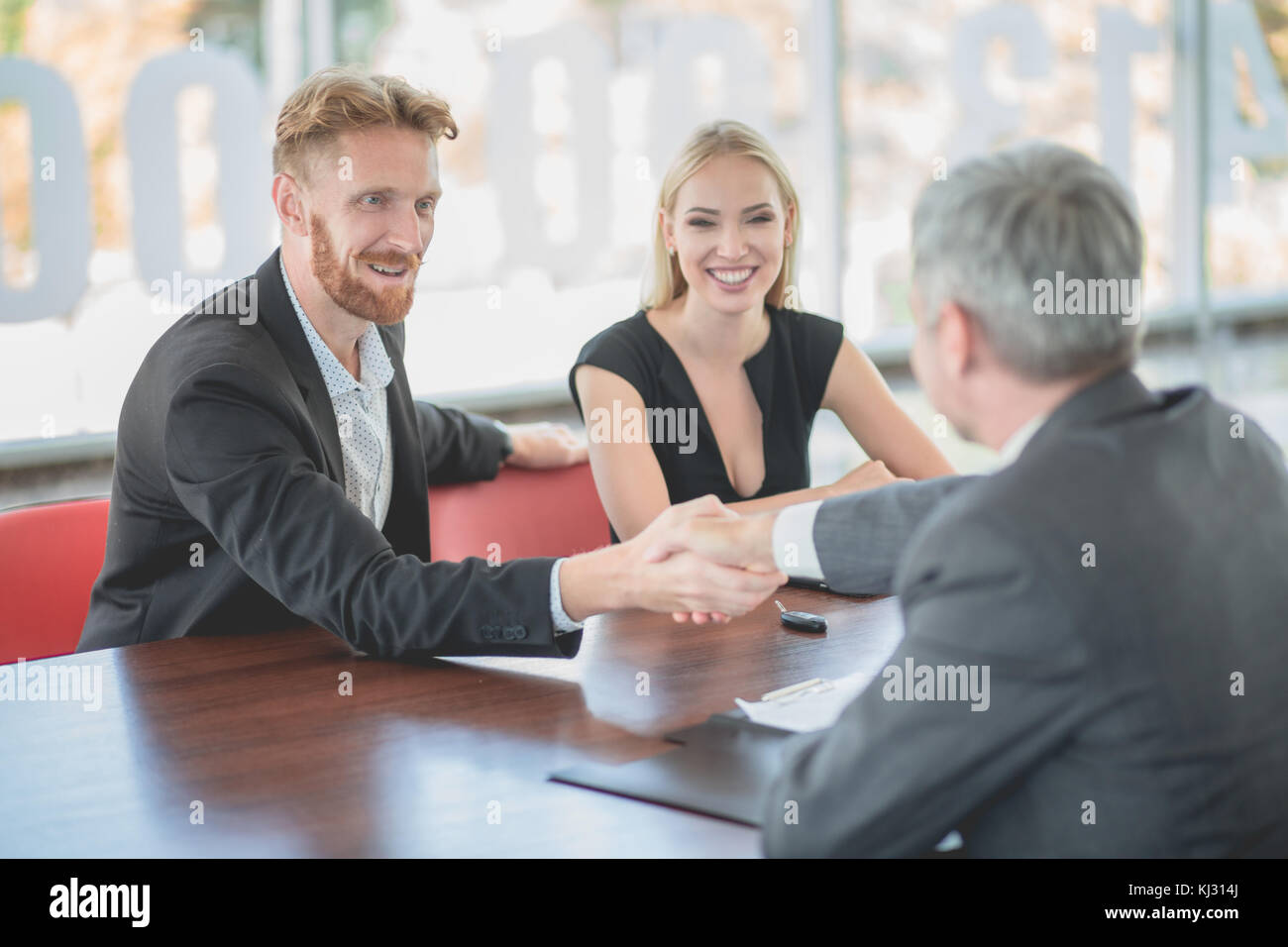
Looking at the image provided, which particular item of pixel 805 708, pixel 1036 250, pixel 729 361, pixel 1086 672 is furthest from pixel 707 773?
pixel 729 361

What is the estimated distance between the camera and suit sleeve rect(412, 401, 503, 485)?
2.90 m

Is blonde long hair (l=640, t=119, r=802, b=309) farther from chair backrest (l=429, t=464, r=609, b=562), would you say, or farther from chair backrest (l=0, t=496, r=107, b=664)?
chair backrest (l=0, t=496, r=107, b=664)

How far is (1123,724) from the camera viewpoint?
1.19m

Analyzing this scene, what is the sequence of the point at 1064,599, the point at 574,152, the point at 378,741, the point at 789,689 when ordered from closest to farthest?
the point at 1064,599 < the point at 378,741 < the point at 789,689 < the point at 574,152

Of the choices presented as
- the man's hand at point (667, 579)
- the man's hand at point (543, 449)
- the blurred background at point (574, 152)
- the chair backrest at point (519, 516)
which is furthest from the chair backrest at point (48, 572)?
the blurred background at point (574, 152)

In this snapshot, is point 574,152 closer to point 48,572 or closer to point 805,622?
point 48,572

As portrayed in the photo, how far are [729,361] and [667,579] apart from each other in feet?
4.58

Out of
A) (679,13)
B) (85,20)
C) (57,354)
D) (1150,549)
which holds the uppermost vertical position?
(679,13)

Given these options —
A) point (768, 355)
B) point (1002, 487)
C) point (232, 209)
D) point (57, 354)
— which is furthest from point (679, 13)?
point (1002, 487)

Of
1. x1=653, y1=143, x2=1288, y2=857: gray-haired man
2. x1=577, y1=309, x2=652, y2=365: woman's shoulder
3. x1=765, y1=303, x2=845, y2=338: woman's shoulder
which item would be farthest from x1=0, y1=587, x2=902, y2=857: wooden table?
x1=765, y1=303, x2=845, y2=338: woman's shoulder

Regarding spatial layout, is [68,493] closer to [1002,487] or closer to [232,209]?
[232,209]

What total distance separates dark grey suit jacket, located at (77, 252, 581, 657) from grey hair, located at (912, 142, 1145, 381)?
873mm

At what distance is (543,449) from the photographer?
3053mm
